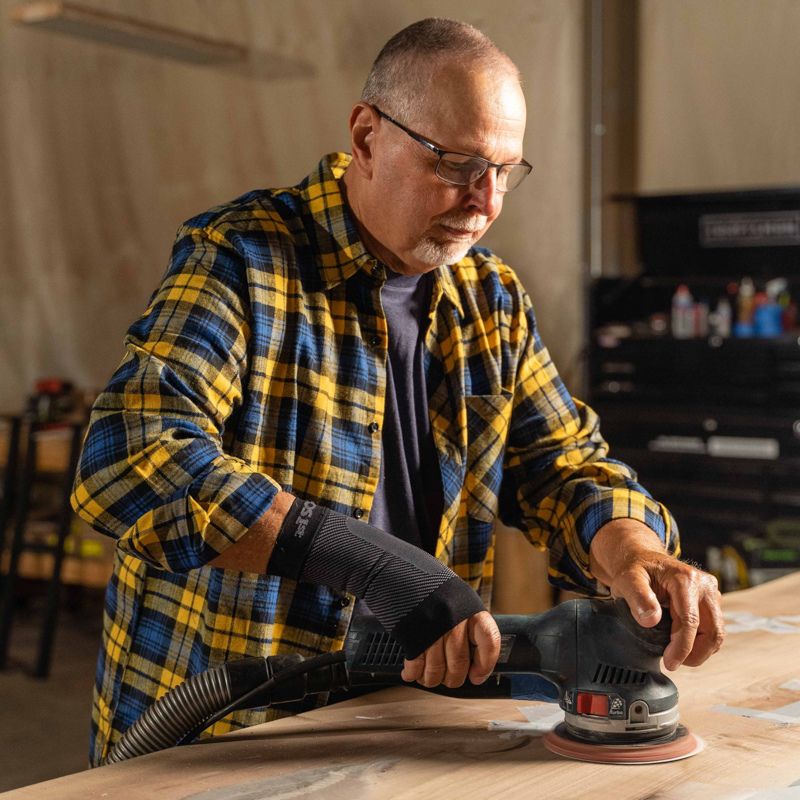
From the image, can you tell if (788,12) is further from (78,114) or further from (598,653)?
(598,653)

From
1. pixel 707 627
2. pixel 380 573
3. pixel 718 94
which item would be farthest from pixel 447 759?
pixel 718 94

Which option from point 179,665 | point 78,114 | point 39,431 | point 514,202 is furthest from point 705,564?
point 78,114

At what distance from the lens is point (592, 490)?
1.57 m

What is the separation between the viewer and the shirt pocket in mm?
1669

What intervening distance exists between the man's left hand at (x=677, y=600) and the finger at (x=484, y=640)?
0.50 feet

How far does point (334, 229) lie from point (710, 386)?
301 cm

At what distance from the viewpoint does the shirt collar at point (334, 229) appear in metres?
1.57

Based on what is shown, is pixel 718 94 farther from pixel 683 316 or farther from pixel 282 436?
pixel 282 436

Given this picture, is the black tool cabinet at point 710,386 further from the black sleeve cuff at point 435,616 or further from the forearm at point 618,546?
the black sleeve cuff at point 435,616

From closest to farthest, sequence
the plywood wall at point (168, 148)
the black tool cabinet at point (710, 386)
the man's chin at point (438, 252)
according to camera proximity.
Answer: the man's chin at point (438, 252) → the black tool cabinet at point (710, 386) → the plywood wall at point (168, 148)

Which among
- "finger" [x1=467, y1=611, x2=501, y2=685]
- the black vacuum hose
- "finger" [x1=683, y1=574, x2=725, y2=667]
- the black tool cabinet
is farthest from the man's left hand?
the black tool cabinet

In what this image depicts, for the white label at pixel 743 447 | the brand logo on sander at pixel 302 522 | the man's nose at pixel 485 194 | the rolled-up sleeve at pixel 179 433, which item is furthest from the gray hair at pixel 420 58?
the white label at pixel 743 447

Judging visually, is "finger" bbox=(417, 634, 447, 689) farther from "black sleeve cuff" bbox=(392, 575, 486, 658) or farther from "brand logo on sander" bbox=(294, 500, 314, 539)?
"brand logo on sander" bbox=(294, 500, 314, 539)

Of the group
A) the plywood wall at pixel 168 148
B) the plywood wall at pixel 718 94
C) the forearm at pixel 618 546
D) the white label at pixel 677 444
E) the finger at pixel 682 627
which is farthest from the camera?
the plywood wall at pixel 168 148
